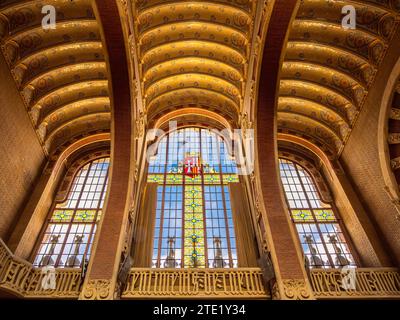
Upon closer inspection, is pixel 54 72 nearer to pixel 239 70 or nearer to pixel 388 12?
pixel 239 70

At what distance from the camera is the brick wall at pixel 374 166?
9250mm

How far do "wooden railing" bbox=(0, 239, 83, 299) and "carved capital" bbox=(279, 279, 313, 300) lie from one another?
18.9 feet

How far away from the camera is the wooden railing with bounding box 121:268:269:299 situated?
26.3ft

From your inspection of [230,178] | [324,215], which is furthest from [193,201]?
[324,215]

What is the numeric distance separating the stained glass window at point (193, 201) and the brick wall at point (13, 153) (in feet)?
16.0

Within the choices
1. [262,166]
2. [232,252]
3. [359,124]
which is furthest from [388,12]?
[232,252]

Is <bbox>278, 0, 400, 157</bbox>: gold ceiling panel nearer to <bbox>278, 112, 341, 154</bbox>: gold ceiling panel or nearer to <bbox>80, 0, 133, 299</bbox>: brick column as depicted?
<bbox>278, 112, 341, 154</bbox>: gold ceiling panel

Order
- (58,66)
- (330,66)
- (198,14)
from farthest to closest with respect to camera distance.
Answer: (198,14) → (330,66) → (58,66)

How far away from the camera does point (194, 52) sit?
12648 millimetres

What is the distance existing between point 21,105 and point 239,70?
8569 mm

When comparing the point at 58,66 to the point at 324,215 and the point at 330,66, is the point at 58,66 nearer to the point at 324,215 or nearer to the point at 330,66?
the point at 330,66

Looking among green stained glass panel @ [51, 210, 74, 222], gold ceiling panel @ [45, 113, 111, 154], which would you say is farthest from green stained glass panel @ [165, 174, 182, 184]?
green stained glass panel @ [51, 210, 74, 222]

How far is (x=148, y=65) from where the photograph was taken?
12.1 m

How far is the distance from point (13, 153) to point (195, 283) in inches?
299
